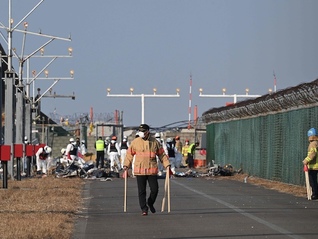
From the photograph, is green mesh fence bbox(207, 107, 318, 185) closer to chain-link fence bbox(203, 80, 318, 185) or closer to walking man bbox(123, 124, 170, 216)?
chain-link fence bbox(203, 80, 318, 185)

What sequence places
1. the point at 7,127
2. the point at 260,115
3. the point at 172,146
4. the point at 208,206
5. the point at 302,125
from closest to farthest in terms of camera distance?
1. the point at 208,206
2. the point at 302,125
3. the point at 7,127
4. the point at 260,115
5. the point at 172,146

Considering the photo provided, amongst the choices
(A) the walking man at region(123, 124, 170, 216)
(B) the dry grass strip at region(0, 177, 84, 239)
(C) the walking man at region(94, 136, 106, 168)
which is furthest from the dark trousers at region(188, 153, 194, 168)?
(A) the walking man at region(123, 124, 170, 216)

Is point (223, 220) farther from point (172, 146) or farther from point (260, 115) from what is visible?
point (172, 146)

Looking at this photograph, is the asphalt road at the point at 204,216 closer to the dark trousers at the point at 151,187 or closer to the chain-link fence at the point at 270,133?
the dark trousers at the point at 151,187

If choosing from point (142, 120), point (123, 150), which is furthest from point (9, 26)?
point (142, 120)

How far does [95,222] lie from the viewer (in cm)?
1991

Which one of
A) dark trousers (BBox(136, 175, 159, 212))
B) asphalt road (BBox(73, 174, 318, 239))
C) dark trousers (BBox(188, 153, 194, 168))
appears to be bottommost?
asphalt road (BBox(73, 174, 318, 239))

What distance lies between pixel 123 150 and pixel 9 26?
11605mm

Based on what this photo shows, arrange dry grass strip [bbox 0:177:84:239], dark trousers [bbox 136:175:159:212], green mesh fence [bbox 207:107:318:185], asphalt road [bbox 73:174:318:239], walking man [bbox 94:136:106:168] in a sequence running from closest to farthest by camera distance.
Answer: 1. dry grass strip [bbox 0:177:84:239]
2. asphalt road [bbox 73:174:318:239]
3. dark trousers [bbox 136:175:159:212]
4. green mesh fence [bbox 207:107:318:185]
5. walking man [bbox 94:136:106:168]

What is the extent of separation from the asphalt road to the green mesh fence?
2897 millimetres

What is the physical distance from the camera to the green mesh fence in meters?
33.6

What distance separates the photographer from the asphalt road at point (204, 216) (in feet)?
57.7

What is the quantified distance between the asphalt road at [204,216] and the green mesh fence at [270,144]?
2.90 meters

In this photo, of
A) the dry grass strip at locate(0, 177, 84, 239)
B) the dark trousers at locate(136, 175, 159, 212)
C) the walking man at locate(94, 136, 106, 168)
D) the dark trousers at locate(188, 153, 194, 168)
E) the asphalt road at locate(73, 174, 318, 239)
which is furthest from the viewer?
the dark trousers at locate(188, 153, 194, 168)
